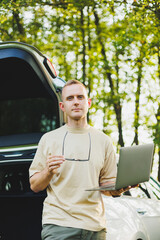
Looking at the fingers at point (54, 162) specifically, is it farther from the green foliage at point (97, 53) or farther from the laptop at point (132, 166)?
the green foliage at point (97, 53)

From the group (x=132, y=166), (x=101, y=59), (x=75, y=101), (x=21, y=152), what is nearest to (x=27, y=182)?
(x=21, y=152)

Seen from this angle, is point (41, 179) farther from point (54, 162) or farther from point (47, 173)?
point (54, 162)

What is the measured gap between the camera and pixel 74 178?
2.41 metres

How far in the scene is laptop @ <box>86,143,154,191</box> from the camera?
228cm

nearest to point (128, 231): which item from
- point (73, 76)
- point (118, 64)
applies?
point (118, 64)

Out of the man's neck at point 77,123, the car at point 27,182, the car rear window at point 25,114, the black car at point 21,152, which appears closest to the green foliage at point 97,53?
the car rear window at point 25,114

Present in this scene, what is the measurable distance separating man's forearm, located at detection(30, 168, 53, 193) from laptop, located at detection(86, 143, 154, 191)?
0.92 feet

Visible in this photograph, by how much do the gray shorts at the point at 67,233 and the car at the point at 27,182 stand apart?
2.05 feet

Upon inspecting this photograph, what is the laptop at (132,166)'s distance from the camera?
2.28 m

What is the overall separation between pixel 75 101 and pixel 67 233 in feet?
2.75

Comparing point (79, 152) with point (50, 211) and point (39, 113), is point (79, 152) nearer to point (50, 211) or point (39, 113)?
point (50, 211)

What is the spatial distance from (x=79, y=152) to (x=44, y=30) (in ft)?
45.3

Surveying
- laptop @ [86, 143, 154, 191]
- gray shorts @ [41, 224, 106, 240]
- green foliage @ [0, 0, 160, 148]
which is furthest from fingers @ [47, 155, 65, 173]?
green foliage @ [0, 0, 160, 148]

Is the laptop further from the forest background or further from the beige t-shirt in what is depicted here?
the forest background
